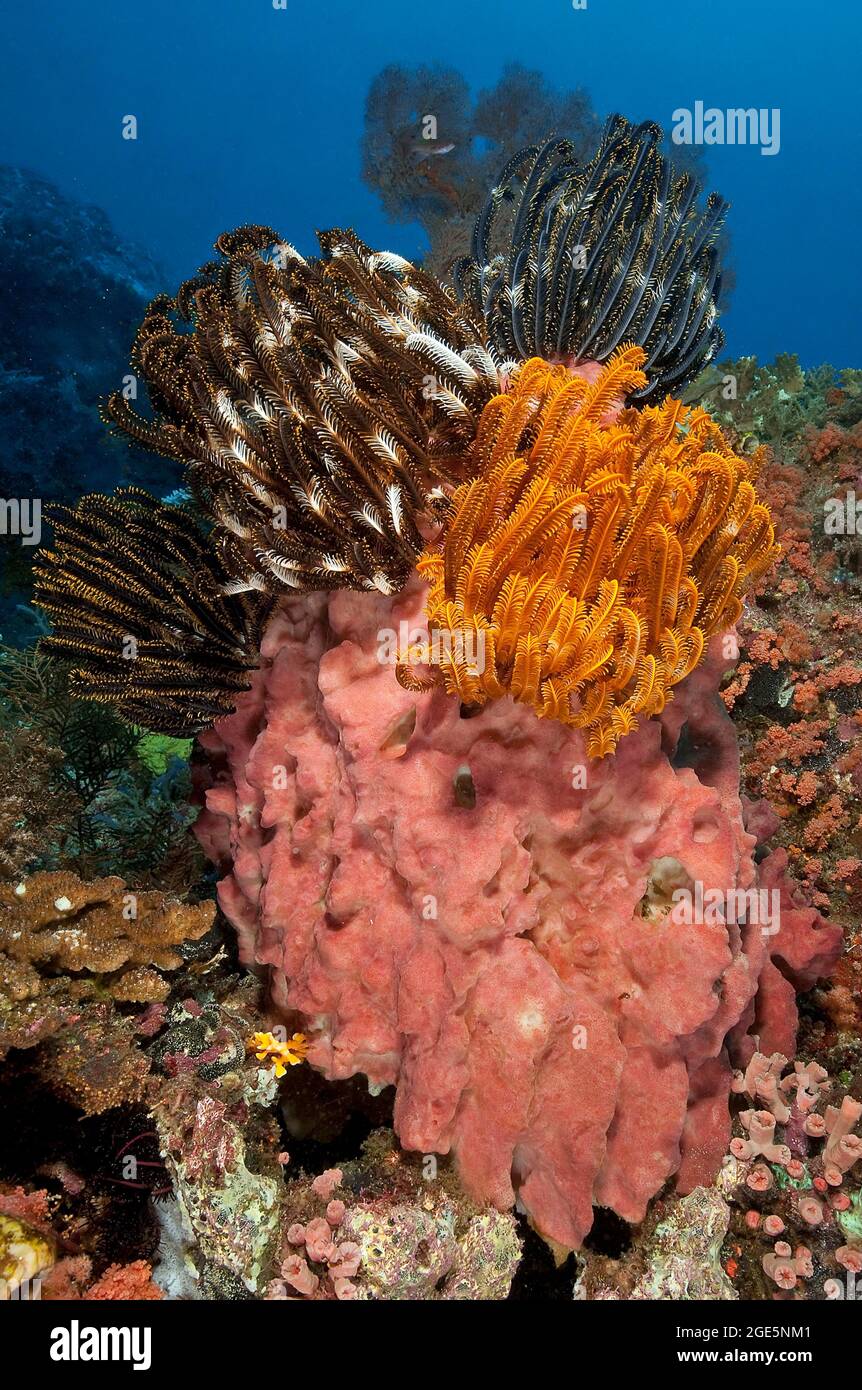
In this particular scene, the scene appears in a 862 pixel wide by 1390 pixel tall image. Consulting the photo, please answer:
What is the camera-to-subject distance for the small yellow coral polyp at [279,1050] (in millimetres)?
3854

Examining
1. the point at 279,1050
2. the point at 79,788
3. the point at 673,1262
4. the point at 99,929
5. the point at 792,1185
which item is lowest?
the point at 673,1262

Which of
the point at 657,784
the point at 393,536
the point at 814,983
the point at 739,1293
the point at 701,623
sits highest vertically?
the point at 393,536

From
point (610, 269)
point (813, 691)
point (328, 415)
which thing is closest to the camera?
point (328, 415)

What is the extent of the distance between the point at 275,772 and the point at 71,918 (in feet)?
4.25

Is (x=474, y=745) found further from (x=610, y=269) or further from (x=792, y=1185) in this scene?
(x=610, y=269)

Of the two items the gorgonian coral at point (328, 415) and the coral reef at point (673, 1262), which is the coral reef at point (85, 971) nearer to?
the gorgonian coral at point (328, 415)

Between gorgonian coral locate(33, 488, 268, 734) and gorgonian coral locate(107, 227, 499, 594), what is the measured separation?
15.9 inches

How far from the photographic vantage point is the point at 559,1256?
3.46 metres

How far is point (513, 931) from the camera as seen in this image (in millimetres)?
3453

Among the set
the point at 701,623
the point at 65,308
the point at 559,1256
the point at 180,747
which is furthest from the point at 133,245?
the point at 559,1256

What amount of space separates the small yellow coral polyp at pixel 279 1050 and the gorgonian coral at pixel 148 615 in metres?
1.87

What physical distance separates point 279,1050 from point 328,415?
3147 millimetres

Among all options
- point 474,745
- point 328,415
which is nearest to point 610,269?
point 328,415

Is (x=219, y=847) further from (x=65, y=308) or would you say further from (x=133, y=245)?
(x=133, y=245)
